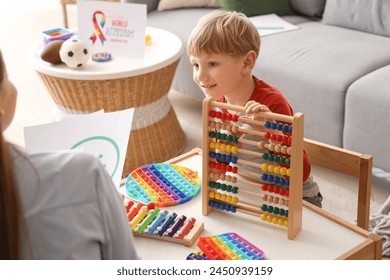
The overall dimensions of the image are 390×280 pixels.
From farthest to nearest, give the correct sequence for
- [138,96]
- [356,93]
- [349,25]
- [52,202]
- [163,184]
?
[349,25], [138,96], [356,93], [163,184], [52,202]

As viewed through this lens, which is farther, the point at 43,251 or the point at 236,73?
the point at 236,73

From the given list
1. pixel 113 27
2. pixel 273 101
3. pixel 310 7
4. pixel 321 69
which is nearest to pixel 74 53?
pixel 113 27

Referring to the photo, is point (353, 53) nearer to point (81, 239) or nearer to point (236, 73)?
point (236, 73)

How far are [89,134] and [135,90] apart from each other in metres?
1.23

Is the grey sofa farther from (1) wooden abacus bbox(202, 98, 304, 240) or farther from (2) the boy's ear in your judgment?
(1) wooden abacus bbox(202, 98, 304, 240)

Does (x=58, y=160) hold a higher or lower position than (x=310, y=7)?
higher

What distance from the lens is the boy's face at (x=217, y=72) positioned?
1615 mm

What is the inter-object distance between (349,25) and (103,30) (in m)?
1.17

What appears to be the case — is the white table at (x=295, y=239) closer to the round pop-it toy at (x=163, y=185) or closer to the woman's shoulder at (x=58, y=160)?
the round pop-it toy at (x=163, y=185)

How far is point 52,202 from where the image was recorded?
925 mm

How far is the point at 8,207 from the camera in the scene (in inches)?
34.4

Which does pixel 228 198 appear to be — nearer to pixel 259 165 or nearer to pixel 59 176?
pixel 259 165

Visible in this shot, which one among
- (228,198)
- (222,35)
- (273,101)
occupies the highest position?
(222,35)

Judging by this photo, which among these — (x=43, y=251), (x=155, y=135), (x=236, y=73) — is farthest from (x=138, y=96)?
(x=43, y=251)
